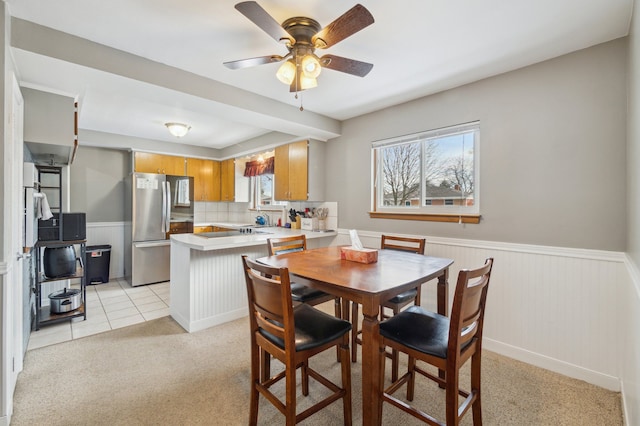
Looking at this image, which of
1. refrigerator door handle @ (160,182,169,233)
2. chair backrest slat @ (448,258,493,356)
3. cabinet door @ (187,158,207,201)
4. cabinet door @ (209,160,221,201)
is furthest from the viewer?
cabinet door @ (209,160,221,201)

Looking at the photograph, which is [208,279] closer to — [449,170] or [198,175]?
[449,170]

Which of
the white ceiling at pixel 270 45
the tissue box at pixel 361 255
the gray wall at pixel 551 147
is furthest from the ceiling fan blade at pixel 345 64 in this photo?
the gray wall at pixel 551 147

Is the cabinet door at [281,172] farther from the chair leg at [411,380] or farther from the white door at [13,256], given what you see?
the chair leg at [411,380]

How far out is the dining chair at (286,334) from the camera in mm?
1333

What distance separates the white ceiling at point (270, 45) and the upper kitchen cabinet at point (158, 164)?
1.77 metres

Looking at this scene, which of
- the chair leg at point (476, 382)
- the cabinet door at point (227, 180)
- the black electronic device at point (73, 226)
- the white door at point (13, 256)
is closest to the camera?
the chair leg at point (476, 382)

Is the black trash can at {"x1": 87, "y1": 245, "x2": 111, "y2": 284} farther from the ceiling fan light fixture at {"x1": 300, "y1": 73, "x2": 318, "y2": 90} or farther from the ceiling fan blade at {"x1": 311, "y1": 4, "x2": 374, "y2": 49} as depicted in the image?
the ceiling fan blade at {"x1": 311, "y1": 4, "x2": 374, "y2": 49}

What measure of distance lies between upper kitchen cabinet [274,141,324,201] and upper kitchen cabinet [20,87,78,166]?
233 centimetres

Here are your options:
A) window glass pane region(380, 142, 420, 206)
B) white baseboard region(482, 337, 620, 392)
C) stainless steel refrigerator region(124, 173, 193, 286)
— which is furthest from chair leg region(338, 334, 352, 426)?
stainless steel refrigerator region(124, 173, 193, 286)

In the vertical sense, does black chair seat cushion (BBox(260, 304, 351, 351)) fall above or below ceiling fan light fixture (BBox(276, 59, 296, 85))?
below

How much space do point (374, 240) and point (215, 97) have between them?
228cm

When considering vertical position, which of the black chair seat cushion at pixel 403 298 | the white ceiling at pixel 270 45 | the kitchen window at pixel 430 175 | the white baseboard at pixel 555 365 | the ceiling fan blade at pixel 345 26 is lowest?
the white baseboard at pixel 555 365

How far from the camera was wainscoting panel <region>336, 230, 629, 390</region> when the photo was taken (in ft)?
6.55

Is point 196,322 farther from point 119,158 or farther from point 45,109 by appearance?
point 119,158
